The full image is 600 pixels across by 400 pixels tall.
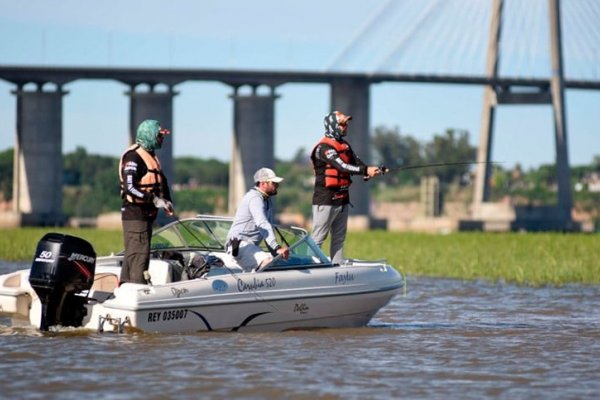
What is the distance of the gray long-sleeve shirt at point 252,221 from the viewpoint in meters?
14.1

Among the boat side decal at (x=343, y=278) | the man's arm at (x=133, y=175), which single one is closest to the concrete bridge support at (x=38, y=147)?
the boat side decal at (x=343, y=278)

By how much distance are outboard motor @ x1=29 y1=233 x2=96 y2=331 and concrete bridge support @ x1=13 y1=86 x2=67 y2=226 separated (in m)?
60.9

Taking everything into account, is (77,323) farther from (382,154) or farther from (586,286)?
(382,154)

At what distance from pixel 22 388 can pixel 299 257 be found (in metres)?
4.17

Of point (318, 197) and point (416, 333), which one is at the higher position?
point (318, 197)

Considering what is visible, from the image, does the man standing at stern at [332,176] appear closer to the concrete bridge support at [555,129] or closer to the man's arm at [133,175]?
the man's arm at [133,175]

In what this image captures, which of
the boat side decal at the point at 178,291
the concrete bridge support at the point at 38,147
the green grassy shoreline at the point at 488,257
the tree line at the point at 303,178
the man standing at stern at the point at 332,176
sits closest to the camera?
the boat side decal at the point at 178,291

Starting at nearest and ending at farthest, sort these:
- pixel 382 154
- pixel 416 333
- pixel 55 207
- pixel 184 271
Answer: pixel 184 271
pixel 416 333
pixel 55 207
pixel 382 154

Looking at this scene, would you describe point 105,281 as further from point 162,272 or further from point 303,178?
point 303,178

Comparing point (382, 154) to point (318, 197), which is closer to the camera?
point (318, 197)

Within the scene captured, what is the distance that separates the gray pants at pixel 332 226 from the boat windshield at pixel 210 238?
73 cm

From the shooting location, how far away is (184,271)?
542 inches

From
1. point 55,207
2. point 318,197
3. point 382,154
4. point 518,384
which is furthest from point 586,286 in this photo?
point 382,154

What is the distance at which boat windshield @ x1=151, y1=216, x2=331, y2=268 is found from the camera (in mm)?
14539
